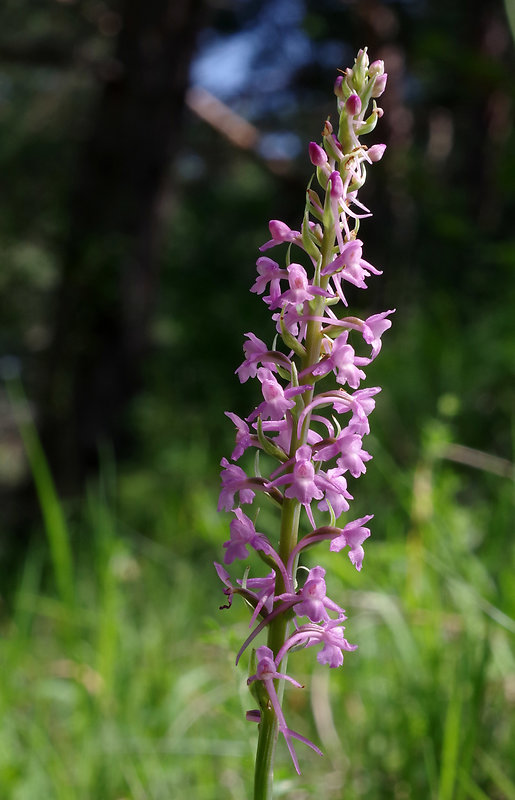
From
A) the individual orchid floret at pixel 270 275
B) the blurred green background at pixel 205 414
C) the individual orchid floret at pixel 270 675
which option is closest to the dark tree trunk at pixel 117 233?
the blurred green background at pixel 205 414

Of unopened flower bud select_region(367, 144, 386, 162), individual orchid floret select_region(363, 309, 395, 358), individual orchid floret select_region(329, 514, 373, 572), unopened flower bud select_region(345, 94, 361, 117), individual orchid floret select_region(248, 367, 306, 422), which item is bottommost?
individual orchid floret select_region(329, 514, 373, 572)

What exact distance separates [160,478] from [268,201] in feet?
11.9

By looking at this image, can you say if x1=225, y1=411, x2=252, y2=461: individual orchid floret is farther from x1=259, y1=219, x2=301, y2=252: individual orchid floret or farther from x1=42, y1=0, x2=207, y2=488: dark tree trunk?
x1=42, y1=0, x2=207, y2=488: dark tree trunk

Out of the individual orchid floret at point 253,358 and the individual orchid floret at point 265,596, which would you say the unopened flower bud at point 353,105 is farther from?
the individual orchid floret at point 265,596

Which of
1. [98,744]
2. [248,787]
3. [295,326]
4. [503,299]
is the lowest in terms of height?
[98,744]

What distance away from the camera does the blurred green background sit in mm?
1733

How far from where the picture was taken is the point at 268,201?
24.3ft

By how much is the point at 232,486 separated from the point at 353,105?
44 centimetres

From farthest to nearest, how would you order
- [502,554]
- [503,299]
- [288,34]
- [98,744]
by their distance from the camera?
[288,34] < [503,299] < [502,554] < [98,744]

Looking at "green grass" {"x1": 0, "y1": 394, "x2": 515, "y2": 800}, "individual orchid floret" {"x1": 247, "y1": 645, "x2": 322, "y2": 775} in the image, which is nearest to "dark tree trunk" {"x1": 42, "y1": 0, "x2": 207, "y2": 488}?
"green grass" {"x1": 0, "y1": 394, "x2": 515, "y2": 800}

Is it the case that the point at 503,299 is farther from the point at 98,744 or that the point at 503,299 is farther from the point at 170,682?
the point at 98,744

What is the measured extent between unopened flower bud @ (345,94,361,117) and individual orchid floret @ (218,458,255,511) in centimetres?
41

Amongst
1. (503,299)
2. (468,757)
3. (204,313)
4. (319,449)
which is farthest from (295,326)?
(204,313)

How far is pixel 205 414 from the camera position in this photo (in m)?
4.89
